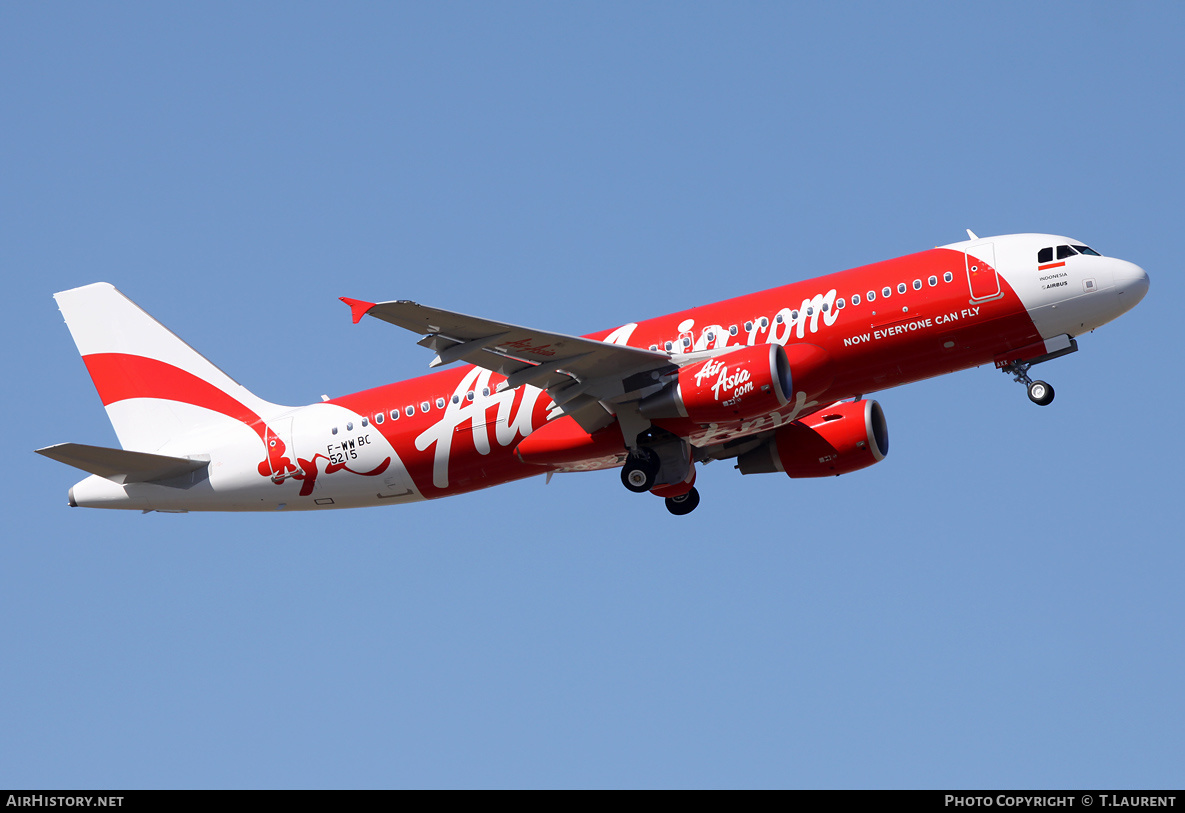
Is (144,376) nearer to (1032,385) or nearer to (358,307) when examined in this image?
(358,307)

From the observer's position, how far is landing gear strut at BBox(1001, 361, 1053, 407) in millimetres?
34062

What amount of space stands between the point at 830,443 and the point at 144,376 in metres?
20.0

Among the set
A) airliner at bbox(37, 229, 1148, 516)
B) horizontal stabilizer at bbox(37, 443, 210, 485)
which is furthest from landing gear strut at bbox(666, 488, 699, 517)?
horizontal stabilizer at bbox(37, 443, 210, 485)

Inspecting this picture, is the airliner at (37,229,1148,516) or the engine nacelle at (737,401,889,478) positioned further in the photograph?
the engine nacelle at (737,401,889,478)

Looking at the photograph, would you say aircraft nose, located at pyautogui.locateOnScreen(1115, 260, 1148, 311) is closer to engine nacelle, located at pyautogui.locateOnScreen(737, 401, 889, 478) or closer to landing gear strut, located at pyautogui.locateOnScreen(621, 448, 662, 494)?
engine nacelle, located at pyautogui.locateOnScreen(737, 401, 889, 478)

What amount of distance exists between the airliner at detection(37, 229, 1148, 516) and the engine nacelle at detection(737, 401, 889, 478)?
0.16 ft

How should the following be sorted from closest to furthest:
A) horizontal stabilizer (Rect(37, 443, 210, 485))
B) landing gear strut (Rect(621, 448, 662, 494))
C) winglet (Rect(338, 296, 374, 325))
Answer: winglet (Rect(338, 296, 374, 325)) → landing gear strut (Rect(621, 448, 662, 494)) → horizontal stabilizer (Rect(37, 443, 210, 485))

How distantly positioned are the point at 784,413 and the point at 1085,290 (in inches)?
304

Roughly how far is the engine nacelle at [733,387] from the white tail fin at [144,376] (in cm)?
1249

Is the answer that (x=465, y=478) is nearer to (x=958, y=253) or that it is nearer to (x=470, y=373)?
(x=470, y=373)

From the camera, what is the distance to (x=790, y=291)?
3481 centimetres

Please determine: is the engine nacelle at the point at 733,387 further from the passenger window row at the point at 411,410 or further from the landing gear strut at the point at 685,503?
the landing gear strut at the point at 685,503

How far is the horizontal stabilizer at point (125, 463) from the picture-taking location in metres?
36.2
